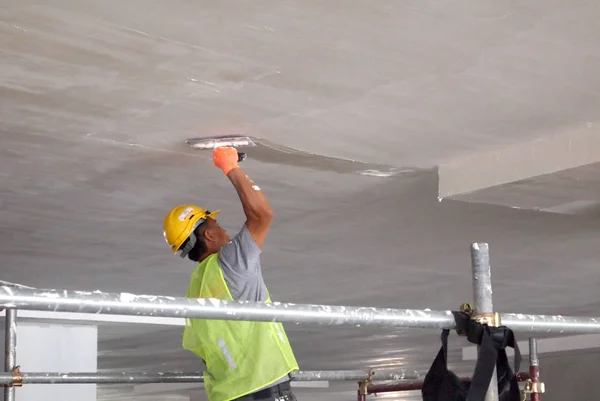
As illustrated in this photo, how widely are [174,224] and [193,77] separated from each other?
33.5 inches

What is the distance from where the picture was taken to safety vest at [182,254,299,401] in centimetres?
343

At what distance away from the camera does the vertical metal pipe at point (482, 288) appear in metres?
2.70

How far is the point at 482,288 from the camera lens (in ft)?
9.07

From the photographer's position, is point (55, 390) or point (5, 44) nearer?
point (5, 44)

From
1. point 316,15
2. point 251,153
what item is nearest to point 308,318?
point 316,15

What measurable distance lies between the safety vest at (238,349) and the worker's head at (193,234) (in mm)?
301

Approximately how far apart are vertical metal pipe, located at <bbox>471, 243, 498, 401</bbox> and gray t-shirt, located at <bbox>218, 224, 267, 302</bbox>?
0.96 m

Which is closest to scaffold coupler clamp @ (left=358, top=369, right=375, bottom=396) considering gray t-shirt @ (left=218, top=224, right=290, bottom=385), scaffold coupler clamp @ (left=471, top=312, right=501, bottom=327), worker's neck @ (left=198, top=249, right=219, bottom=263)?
worker's neck @ (left=198, top=249, right=219, bottom=263)

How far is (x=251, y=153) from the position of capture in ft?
14.0

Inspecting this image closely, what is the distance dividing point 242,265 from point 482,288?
3.44ft

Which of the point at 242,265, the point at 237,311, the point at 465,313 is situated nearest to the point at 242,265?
the point at 242,265

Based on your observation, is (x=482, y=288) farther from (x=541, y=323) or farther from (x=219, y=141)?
(x=219, y=141)

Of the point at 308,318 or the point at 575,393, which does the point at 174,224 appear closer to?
the point at 308,318

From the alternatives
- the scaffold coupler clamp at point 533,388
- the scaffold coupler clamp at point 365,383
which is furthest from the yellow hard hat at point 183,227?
the scaffold coupler clamp at point 365,383
